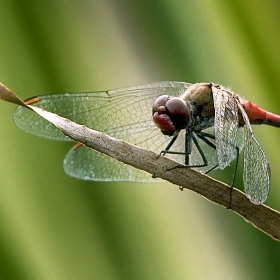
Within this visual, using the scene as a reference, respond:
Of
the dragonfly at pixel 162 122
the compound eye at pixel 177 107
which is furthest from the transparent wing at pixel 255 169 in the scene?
the compound eye at pixel 177 107

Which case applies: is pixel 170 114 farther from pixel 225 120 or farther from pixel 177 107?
pixel 225 120

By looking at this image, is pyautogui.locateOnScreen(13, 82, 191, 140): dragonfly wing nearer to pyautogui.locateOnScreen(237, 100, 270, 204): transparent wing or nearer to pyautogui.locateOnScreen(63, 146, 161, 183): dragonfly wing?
pyautogui.locateOnScreen(63, 146, 161, 183): dragonfly wing

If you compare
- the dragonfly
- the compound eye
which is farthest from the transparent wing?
the compound eye

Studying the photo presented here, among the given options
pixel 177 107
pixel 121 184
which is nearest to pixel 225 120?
pixel 177 107

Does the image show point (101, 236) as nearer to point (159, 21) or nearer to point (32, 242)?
point (32, 242)

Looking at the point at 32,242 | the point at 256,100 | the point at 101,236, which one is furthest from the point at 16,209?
the point at 256,100
